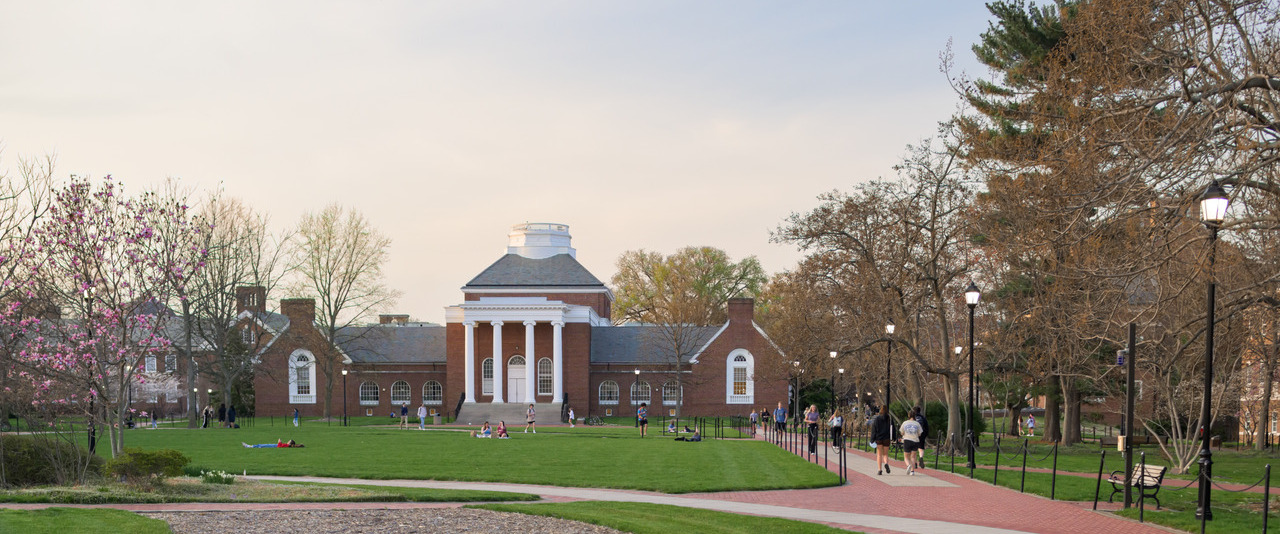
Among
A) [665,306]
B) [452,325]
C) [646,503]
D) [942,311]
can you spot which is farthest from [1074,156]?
[665,306]

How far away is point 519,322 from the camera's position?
208ft

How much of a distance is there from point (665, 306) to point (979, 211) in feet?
207

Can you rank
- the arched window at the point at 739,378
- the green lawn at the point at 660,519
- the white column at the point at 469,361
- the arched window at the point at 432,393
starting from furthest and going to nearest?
the arched window at the point at 432,393, the arched window at the point at 739,378, the white column at the point at 469,361, the green lawn at the point at 660,519

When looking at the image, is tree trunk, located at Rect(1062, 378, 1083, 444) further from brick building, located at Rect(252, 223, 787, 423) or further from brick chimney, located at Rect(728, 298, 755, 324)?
brick chimney, located at Rect(728, 298, 755, 324)

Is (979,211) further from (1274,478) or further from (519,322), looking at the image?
(519,322)

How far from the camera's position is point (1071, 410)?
130ft

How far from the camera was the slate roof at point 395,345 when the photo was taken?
219 feet

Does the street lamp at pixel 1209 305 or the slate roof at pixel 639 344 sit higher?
the street lamp at pixel 1209 305

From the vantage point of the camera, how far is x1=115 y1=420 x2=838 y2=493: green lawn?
21.2 metres

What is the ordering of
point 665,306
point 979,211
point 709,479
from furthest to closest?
point 665,306, point 979,211, point 709,479

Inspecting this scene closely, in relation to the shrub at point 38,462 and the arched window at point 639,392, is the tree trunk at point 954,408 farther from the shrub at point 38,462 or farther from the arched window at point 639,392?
the arched window at point 639,392

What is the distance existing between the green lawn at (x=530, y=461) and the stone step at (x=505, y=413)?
70.3ft

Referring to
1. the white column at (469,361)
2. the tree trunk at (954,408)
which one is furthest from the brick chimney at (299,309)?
the tree trunk at (954,408)

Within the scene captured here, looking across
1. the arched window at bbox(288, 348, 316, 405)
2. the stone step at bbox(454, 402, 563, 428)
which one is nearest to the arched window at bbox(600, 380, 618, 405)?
the stone step at bbox(454, 402, 563, 428)
